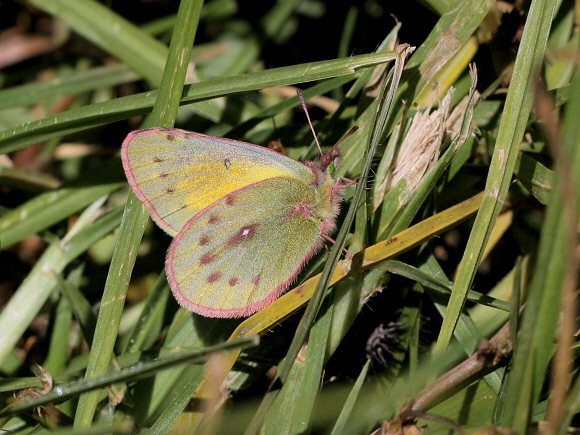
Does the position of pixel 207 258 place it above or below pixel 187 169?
below

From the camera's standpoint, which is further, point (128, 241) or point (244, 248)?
point (244, 248)

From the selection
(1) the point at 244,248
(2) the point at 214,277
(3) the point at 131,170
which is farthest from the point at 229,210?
(3) the point at 131,170

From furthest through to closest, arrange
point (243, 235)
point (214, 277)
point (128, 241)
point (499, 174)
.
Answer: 1. point (243, 235)
2. point (214, 277)
3. point (128, 241)
4. point (499, 174)

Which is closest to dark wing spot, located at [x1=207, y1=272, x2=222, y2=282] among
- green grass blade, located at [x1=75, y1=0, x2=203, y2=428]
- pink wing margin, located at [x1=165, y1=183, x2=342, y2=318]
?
pink wing margin, located at [x1=165, y1=183, x2=342, y2=318]

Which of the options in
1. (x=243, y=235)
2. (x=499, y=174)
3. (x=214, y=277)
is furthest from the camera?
(x=243, y=235)

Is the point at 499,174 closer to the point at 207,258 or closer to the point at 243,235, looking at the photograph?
the point at 243,235

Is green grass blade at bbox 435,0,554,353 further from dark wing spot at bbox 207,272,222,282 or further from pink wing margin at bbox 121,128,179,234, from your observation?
pink wing margin at bbox 121,128,179,234

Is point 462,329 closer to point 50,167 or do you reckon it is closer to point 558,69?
point 558,69

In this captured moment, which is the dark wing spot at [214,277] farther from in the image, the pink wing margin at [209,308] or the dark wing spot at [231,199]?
the dark wing spot at [231,199]
